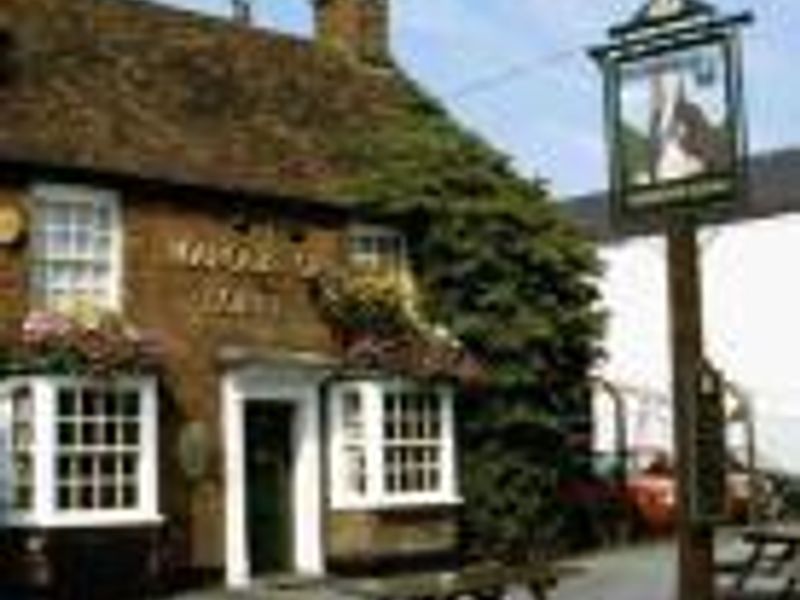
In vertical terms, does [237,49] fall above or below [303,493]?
above

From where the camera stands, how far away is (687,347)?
12352mm

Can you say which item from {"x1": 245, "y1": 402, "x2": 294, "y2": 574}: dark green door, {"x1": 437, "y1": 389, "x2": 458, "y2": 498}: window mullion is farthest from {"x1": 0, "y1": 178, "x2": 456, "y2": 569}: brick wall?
{"x1": 245, "y1": 402, "x2": 294, "y2": 574}: dark green door

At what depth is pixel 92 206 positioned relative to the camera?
26.6 meters

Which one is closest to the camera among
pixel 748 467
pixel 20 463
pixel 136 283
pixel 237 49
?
pixel 20 463

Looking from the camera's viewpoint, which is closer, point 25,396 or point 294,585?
point 25,396

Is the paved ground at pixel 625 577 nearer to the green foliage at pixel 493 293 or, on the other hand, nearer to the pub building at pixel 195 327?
the green foliage at pixel 493 293

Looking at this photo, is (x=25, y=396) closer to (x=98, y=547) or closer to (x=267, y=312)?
(x=98, y=547)

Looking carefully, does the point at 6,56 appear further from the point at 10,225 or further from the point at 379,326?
the point at 379,326

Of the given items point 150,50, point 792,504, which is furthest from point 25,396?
point 792,504

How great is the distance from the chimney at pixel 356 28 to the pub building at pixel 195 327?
1.83 meters

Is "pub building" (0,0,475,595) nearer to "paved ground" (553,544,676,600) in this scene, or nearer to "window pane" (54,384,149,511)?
"window pane" (54,384,149,511)

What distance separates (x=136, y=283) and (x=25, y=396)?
237 centimetres

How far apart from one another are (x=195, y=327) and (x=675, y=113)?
51.1 ft

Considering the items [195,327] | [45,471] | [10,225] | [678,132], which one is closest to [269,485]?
[195,327]
